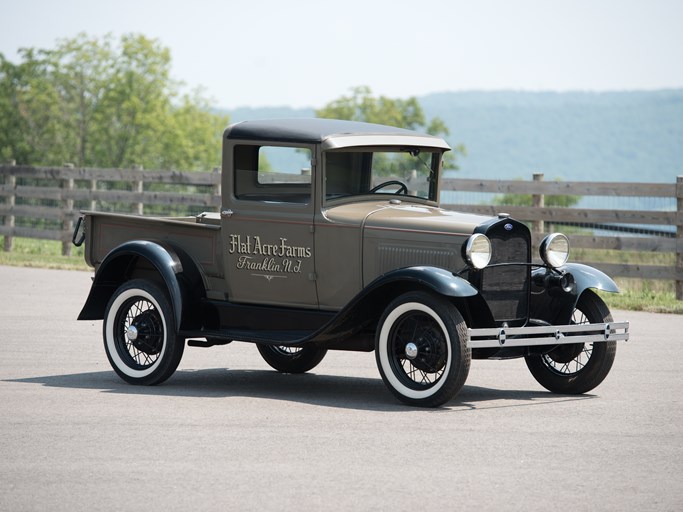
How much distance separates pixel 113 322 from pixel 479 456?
12.7 feet

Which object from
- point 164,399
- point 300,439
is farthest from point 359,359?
point 300,439

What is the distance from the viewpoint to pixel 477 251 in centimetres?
806

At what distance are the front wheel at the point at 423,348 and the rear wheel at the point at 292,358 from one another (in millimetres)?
1651

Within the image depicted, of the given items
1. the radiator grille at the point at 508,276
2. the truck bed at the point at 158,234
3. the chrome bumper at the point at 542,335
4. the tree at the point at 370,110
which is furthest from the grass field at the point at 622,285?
the tree at the point at 370,110

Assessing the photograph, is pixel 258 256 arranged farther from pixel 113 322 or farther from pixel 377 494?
pixel 377 494

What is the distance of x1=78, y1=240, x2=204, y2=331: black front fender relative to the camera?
8.91 m

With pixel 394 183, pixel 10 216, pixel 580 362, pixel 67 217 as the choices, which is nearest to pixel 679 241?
pixel 580 362

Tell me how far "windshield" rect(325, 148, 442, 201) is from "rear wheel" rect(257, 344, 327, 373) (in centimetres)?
152

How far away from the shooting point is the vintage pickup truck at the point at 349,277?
317 inches

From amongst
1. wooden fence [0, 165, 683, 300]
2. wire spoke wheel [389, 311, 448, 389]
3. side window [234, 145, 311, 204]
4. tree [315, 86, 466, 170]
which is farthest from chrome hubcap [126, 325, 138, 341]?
tree [315, 86, 466, 170]

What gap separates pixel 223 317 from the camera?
9141mm

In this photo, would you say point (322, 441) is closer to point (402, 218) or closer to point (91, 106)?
point (402, 218)

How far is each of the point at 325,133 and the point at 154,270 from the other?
1851mm

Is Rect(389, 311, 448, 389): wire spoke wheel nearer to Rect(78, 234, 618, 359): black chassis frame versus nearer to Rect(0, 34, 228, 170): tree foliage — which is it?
Rect(78, 234, 618, 359): black chassis frame
